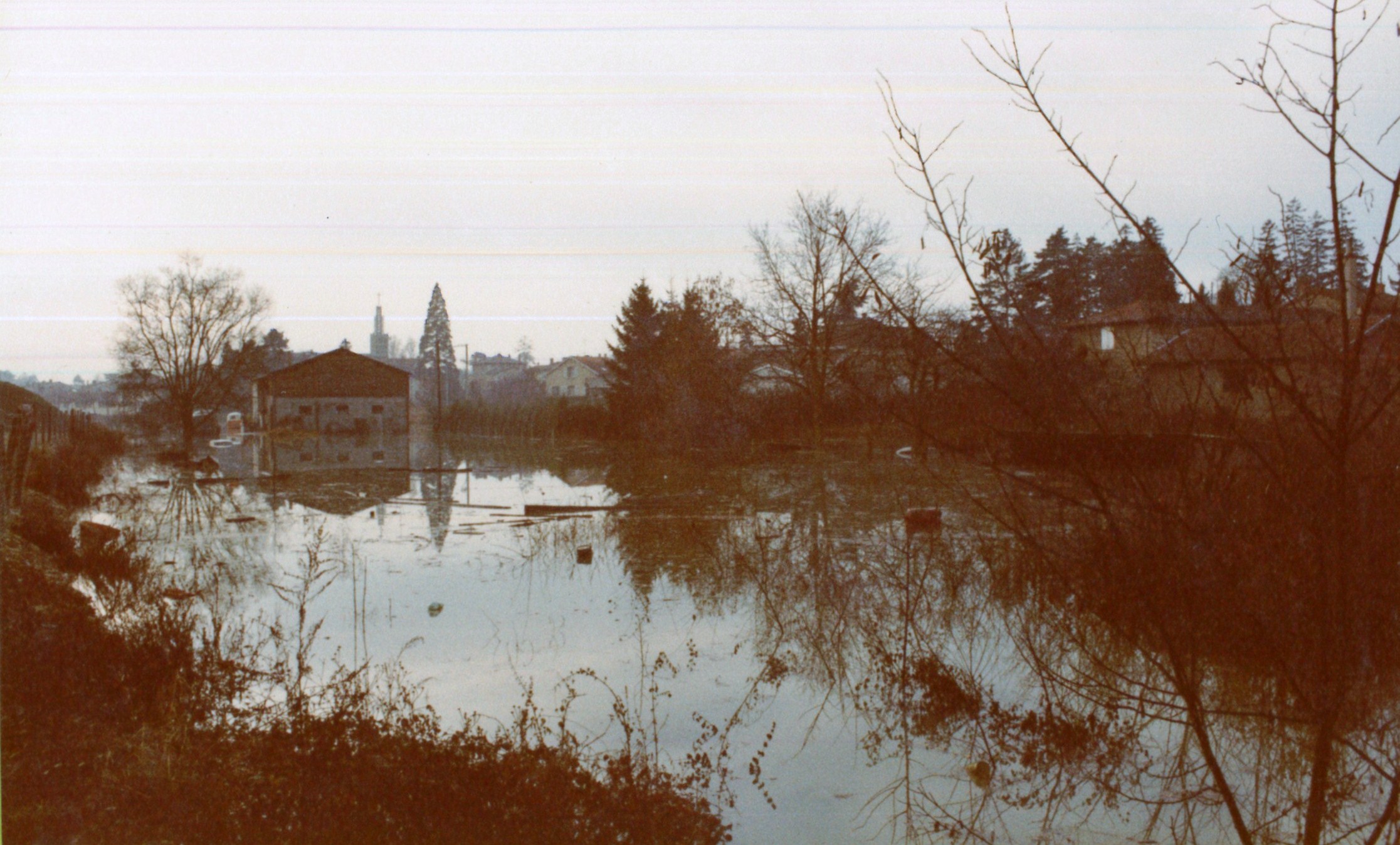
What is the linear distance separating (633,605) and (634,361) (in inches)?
1191

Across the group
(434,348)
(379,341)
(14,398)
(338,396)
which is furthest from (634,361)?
(379,341)

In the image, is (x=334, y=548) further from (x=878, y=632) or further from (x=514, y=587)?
(x=878, y=632)

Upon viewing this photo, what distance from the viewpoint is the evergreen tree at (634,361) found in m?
38.2

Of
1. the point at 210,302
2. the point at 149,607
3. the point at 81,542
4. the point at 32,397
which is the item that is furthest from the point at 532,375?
the point at 149,607

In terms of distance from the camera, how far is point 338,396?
49500 mm

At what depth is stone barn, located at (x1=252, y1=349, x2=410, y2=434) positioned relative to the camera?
4897cm

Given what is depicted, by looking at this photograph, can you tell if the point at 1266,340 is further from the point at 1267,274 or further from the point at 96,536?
the point at 96,536

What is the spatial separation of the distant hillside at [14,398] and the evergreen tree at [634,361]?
22089 mm

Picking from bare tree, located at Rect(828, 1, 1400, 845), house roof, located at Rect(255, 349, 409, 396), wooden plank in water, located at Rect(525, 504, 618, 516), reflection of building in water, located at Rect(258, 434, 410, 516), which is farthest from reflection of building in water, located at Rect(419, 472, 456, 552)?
house roof, located at Rect(255, 349, 409, 396)

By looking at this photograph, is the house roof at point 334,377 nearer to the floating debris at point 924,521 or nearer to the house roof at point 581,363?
the house roof at point 581,363

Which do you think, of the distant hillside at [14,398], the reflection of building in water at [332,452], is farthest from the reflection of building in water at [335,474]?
the distant hillside at [14,398]

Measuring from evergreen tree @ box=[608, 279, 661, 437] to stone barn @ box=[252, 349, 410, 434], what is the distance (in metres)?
15.6

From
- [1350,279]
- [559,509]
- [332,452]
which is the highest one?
[1350,279]

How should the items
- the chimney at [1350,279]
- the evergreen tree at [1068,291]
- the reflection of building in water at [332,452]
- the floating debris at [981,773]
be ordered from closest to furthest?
the chimney at [1350,279] < the evergreen tree at [1068,291] < the floating debris at [981,773] < the reflection of building in water at [332,452]
